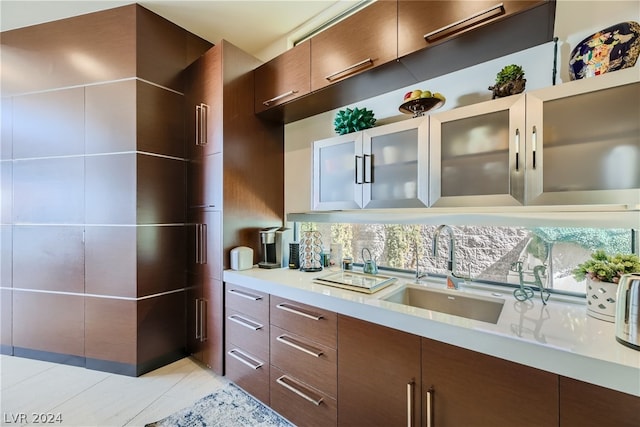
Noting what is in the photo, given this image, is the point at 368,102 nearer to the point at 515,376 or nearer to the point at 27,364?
the point at 515,376

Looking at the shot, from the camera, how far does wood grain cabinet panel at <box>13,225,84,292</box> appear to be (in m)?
2.30

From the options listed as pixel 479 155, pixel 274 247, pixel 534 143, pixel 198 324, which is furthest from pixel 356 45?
pixel 198 324

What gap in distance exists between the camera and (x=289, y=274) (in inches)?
77.4

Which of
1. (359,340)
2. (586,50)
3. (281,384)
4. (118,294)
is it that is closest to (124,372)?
(118,294)

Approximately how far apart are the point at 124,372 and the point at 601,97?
11.1 ft

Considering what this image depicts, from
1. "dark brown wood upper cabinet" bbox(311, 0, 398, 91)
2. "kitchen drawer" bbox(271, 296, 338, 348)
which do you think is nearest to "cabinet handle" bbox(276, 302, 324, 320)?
"kitchen drawer" bbox(271, 296, 338, 348)

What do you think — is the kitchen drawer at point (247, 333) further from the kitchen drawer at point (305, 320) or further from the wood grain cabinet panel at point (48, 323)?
the wood grain cabinet panel at point (48, 323)

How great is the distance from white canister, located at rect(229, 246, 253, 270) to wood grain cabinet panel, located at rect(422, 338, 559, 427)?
143cm

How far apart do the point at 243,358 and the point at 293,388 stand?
0.53 m

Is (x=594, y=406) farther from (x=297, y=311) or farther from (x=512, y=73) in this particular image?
(x=512, y=73)

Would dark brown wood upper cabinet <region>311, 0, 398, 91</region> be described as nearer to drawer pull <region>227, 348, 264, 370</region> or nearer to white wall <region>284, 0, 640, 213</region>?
white wall <region>284, 0, 640, 213</region>

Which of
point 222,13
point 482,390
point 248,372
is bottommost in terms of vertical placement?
point 248,372

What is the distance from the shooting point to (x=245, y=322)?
6.20ft

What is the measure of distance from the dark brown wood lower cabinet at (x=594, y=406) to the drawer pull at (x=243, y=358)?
1532mm
